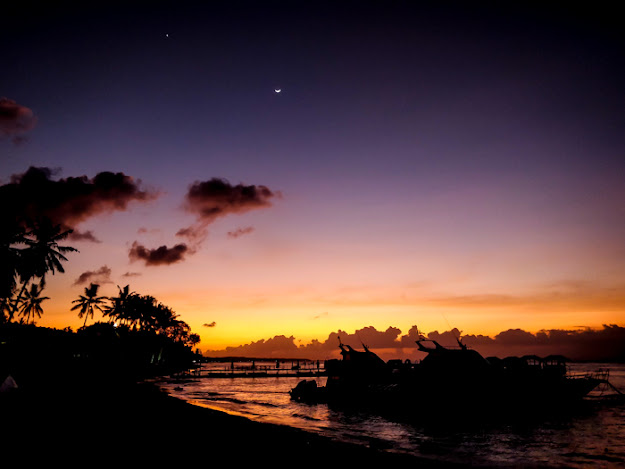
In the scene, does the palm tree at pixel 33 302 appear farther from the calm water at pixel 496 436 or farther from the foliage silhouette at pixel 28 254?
the calm water at pixel 496 436

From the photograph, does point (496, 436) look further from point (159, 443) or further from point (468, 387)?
point (159, 443)

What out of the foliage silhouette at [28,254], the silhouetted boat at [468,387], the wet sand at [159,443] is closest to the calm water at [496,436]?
the silhouetted boat at [468,387]

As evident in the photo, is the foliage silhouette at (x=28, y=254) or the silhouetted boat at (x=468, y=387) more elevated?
the foliage silhouette at (x=28, y=254)

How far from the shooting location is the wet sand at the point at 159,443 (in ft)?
30.2

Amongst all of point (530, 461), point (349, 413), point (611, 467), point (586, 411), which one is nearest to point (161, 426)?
point (530, 461)

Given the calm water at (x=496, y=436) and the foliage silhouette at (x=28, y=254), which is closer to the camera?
the calm water at (x=496, y=436)

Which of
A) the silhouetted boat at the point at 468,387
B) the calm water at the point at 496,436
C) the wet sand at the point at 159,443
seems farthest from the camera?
the silhouetted boat at the point at 468,387

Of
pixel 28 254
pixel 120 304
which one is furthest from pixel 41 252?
pixel 120 304

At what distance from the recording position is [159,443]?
36.1ft

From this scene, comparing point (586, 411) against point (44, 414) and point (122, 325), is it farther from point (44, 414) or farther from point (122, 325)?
point (122, 325)

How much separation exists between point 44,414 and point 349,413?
23356 mm

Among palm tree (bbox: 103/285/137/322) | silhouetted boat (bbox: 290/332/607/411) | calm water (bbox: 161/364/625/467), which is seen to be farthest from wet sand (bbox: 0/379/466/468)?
palm tree (bbox: 103/285/137/322)

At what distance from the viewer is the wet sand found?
9219 mm

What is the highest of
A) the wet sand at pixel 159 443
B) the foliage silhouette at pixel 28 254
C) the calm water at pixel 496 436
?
the foliage silhouette at pixel 28 254
